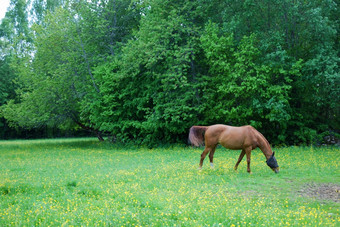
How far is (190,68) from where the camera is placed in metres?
26.4

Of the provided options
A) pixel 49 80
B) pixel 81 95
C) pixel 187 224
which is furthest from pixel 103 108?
pixel 187 224

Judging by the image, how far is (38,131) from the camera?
5553 centimetres

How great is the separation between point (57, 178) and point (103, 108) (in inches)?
596

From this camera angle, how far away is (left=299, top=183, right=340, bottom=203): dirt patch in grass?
352 inches

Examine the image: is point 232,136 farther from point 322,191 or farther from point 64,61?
point 64,61

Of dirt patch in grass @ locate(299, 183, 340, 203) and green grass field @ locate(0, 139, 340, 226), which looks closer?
green grass field @ locate(0, 139, 340, 226)

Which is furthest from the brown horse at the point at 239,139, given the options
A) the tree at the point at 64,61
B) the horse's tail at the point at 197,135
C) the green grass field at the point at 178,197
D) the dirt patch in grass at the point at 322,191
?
the tree at the point at 64,61

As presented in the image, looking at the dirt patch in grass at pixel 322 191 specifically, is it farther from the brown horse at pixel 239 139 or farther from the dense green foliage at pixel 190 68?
the dense green foliage at pixel 190 68

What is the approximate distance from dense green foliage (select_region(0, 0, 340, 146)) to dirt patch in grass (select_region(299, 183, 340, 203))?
10.7 m

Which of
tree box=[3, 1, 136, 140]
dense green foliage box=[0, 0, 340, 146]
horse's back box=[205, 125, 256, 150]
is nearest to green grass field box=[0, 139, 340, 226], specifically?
horse's back box=[205, 125, 256, 150]

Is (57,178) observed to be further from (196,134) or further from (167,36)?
(167,36)

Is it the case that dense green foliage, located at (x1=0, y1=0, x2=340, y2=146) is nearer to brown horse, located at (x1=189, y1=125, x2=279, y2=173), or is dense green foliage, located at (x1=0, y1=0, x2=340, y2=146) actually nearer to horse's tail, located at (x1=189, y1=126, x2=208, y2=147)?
brown horse, located at (x1=189, y1=125, x2=279, y2=173)

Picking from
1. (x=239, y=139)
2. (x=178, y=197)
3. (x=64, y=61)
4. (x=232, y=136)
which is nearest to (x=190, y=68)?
(x=64, y=61)

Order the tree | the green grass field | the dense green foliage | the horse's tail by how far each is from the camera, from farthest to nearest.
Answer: the tree
the dense green foliage
the horse's tail
the green grass field
